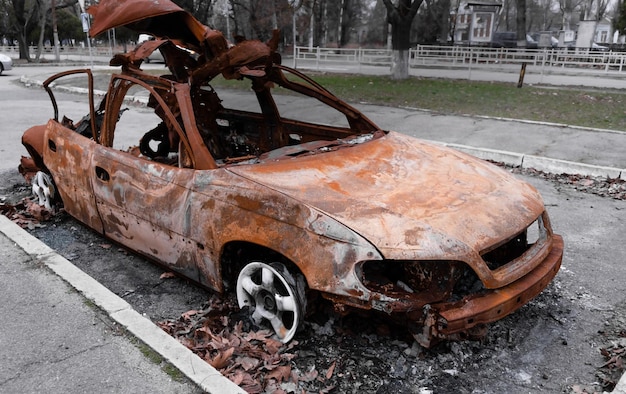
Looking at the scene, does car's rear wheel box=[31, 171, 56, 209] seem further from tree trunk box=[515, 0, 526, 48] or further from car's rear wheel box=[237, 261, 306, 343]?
tree trunk box=[515, 0, 526, 48]

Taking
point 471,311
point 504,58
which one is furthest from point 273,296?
point 504,58

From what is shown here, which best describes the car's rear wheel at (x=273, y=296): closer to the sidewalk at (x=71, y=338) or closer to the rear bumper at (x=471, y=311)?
the sidewalk at (x=71, y=338)

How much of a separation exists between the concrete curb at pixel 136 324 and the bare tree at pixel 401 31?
15442 millimetres

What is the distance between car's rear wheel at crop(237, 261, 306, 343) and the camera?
9.90 feet

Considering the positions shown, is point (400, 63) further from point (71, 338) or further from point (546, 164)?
point (71, 338)

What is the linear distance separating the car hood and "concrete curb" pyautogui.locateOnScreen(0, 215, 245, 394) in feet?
3.51

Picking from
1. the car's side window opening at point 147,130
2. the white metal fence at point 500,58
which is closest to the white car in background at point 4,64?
the car's side window opening at point 147,130

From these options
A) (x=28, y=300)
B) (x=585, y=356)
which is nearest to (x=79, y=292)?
(x=28, y=300)

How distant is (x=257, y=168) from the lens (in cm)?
342

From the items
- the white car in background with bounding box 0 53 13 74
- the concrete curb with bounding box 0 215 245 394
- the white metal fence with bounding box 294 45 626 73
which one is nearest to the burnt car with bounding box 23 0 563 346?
the concrete curb with bounding box 0 215 245 394

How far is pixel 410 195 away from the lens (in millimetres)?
3170

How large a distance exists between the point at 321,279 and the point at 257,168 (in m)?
0.98

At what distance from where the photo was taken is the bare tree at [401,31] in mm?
17609

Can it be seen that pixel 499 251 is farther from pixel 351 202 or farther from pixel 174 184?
pixel 174 184
